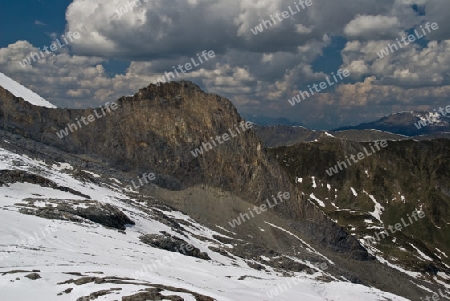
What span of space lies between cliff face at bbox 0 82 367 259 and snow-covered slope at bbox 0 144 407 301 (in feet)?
229

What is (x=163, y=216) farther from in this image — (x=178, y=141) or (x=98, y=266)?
(x=178, y=141)

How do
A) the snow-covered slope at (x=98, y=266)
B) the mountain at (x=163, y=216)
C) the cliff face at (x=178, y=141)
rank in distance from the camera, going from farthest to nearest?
the cliff face at (x=178, y=141) → the mountain at (x=163, y=216) → the snow-covered slope at (x=98, y=266)

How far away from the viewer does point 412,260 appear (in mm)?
166000

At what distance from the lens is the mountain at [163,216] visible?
3494cm

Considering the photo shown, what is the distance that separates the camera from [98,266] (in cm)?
3484

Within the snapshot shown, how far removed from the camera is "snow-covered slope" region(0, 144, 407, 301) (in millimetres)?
26609

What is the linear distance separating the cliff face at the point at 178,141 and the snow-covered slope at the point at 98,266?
69.7 meters

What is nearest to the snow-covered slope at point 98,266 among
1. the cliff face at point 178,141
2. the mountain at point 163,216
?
the mountain at point 163,216

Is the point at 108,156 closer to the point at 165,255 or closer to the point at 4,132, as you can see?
the point at 4,132

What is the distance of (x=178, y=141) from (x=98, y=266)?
124742mm

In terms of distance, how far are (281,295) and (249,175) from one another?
112 m

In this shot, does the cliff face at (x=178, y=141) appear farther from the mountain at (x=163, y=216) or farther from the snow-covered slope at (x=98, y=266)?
the snow-covered slope at (x=98, y=266)

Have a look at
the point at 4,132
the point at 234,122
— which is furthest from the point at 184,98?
the point at 4,132

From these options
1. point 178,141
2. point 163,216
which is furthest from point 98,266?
point 178,141
